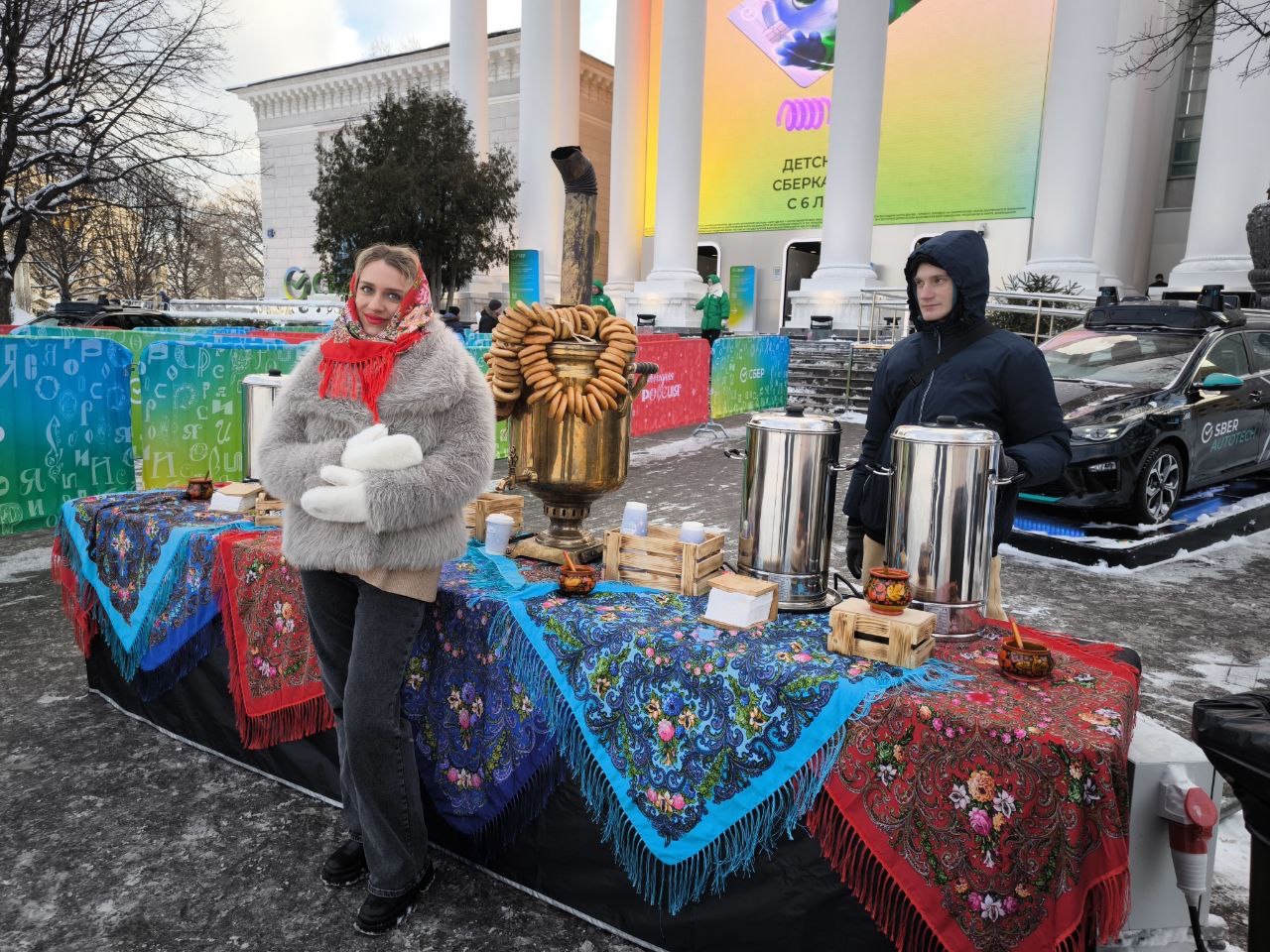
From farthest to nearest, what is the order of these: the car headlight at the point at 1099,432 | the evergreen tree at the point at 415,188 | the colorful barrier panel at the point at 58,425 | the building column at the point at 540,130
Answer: the building column at the point at 540,130 → the evergreen tree at the point at 415,188 → the car headlight at the point at 1099,432 → the colorful barrier panel at the point at 58,425

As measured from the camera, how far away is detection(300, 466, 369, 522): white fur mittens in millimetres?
2113

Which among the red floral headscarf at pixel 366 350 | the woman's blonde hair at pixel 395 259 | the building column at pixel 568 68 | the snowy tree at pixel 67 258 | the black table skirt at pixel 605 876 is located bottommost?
the black table skirt at pixel 605 876

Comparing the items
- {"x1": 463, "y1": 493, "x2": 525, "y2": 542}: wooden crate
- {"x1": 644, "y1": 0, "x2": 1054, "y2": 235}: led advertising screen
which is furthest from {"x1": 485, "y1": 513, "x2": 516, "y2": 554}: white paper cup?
{"x1": 644, "y1": 0, "x2": 1054, "y2": 235}: led advertising screen

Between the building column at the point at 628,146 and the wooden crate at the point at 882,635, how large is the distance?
83.3ft

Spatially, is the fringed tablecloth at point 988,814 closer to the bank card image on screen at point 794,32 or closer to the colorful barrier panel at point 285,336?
the colorful barrier panel at point 285,336

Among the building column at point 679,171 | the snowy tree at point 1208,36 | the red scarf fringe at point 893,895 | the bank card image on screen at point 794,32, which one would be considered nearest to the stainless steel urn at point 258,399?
the red scarf fringe at point 893,895

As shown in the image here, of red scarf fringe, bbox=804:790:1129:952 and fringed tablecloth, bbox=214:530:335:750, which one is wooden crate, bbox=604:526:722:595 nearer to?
red scarf fringe, bbox=804:790:1129:952

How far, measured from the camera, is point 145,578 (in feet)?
10.9

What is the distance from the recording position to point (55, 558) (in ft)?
12.6

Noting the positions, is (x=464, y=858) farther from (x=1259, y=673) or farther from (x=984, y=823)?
(x=1259, y=673)

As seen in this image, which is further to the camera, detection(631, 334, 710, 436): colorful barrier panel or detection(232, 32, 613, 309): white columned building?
detection(232, 32, 613, 309): white columned building

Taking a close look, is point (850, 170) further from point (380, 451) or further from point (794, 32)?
point (380, 451)

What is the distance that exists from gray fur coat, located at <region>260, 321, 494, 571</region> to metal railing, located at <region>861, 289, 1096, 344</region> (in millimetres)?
12890

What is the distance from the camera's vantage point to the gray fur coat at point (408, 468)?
2.17 m
